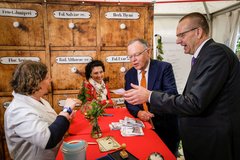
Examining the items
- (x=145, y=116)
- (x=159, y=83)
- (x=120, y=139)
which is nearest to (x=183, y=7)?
(x=159, y=83)

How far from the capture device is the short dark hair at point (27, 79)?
4.96 feet

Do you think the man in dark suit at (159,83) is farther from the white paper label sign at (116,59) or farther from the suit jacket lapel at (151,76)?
the white paper label sign at (116,59)

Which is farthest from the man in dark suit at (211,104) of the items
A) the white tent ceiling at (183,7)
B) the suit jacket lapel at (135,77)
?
the white tent ceiling at (183,7)

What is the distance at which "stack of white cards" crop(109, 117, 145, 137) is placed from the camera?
62.4 inches

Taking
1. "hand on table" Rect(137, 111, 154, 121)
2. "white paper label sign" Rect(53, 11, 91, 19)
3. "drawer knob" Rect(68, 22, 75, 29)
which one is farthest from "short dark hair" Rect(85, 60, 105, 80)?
"hand on table" Rect(137, 111, 154, 121)

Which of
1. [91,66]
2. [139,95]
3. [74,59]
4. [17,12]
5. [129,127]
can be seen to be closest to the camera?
[139,95]

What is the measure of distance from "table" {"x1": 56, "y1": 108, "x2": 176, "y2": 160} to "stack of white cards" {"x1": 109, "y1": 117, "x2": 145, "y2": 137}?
0.13 feet

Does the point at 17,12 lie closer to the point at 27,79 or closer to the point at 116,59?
the point at 116,59

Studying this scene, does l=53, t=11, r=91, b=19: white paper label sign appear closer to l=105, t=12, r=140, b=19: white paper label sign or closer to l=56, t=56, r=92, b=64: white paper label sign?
l=105, t=12, r=140, b=19: white paper label sign

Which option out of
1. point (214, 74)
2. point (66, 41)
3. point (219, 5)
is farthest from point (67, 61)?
point (219, 5)

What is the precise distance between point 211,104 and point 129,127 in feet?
2.32

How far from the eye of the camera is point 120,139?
1.51 meters

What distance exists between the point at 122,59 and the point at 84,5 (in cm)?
104

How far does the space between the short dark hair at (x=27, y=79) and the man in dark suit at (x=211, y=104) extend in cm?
84
